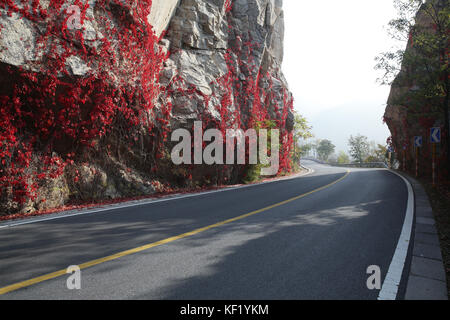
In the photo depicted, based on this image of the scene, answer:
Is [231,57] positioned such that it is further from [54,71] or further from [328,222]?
[328,222]

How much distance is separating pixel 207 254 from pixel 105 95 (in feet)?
23.9

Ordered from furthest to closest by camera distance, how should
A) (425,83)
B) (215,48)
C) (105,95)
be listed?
(215,48)
(425,83)
(105,95)

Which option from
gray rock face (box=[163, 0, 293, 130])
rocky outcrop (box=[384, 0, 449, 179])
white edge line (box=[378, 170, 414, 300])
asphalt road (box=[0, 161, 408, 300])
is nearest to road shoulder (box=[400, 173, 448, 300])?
white edge line (box=[378, 170, 414, 300])

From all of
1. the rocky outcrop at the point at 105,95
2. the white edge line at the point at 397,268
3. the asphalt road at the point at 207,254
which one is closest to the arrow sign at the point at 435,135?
the asphalt road at the point at 207,254

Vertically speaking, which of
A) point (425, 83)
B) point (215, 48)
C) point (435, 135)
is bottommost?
point (435, 135)

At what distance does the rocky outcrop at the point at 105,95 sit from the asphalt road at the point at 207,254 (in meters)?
2.89

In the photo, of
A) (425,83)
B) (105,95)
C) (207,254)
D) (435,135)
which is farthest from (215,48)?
(207,254)

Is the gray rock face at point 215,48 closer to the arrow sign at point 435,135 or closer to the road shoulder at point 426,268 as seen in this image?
the arrow sign at point 435,135

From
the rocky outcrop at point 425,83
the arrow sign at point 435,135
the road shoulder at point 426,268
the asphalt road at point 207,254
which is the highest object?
the rocky outcrop at point 425,83

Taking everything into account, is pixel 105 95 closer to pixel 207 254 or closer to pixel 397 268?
pixel 207 254

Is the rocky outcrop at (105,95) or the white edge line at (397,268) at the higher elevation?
the rocky outcrop at (105,95)

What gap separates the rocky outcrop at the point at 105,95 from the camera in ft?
22.7

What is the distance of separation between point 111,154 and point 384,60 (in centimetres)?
1463

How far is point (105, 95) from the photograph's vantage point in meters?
8.77
